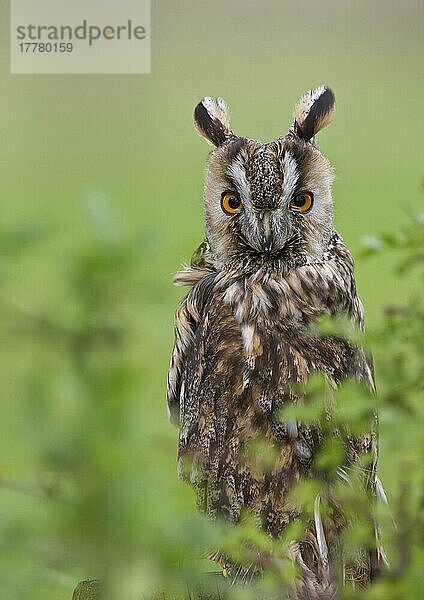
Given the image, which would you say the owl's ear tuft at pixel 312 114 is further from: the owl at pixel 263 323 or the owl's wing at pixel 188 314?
the owl's wing at pixel 188 314

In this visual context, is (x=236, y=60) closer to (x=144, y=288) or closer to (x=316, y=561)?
(x=316, y=561)

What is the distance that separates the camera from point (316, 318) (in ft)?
4.26

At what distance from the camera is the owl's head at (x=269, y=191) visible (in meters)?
1.18

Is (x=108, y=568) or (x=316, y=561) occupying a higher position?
(x=108, y=568)

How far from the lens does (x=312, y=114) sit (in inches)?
49.7

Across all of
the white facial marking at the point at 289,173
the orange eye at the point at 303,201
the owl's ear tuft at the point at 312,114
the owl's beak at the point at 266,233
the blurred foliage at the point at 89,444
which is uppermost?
the owl's ear tuft at the point at 312,114

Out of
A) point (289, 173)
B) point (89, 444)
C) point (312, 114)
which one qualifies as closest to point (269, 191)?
point (289, 173)

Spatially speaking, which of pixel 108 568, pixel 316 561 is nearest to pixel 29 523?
pixel 108 568

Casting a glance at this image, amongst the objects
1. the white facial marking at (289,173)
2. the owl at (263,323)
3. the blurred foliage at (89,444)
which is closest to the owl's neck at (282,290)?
→ the owl at (263,323)

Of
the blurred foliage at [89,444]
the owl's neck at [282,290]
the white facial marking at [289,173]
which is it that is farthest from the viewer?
the owl's neck at [282,290]

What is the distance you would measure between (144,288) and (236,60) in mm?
7383

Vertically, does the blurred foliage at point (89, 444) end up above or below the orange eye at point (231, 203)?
below

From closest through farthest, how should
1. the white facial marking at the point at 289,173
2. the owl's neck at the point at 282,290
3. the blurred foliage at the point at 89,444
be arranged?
the blurred foliage at the point at 89,444
the white facial marking at the point at 289,173
the owl's neck at the point at 282,290

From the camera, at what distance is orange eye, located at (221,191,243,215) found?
1221 mm
